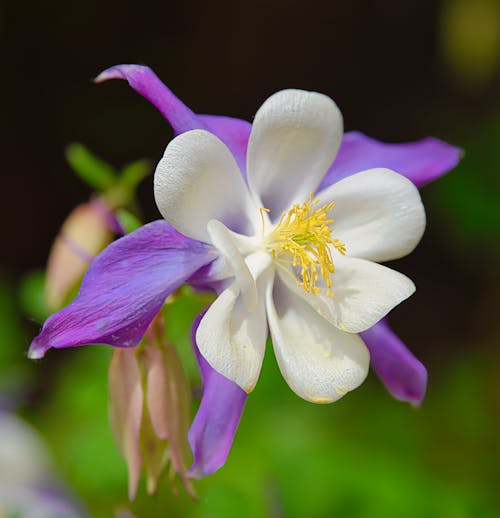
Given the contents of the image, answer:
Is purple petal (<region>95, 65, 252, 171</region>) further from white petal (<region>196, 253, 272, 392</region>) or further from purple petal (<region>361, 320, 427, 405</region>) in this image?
purple petal (<region>361, 320, 427, 405</region>)

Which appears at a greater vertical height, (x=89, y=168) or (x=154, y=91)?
(x=154, y=91)

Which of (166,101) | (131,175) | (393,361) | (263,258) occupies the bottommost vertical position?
(393,361)

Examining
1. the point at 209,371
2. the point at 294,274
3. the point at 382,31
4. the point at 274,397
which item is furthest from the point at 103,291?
the point at 382,31

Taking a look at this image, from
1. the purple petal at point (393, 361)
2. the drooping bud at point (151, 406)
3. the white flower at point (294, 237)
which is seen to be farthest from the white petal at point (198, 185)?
the purple petal at point (393, 361)

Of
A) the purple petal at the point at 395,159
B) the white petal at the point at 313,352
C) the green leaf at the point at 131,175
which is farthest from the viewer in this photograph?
the green leaf at the point at 131,175

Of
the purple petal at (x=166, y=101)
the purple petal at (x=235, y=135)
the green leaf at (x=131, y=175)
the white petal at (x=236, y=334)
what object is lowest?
the green leaf at (x=131, y=175)

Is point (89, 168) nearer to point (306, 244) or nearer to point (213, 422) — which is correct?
point (306, 244)

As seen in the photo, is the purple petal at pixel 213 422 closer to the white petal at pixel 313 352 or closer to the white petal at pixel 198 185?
the white petal at pixel 313 352

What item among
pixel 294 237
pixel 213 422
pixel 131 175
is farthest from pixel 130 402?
pixel 131 175
